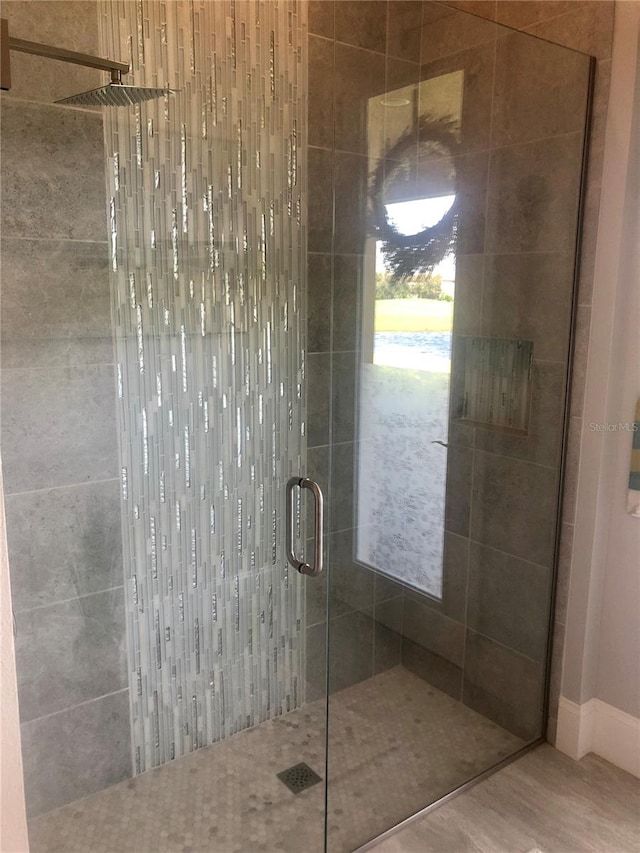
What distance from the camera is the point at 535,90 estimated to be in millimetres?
1998

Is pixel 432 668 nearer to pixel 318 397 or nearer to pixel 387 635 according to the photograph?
pixel 387 635

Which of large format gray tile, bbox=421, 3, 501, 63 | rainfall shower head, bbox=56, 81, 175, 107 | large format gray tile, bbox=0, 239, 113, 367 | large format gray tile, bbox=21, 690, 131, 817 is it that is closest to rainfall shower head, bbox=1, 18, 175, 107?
rainfall shower head, bbox=56, 81, 175, 107

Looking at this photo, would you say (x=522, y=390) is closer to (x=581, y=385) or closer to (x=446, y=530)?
(x=581, y=385)

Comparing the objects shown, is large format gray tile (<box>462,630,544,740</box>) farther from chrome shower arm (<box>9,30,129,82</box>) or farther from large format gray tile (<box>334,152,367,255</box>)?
chrome shower arm (<box>9,30,129,82</box>)

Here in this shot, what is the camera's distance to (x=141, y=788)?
1910mm

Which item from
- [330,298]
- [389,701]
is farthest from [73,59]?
[389,701]

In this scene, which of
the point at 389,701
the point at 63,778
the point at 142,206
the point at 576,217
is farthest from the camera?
the point at 576,217

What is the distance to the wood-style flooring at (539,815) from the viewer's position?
76.5 inches

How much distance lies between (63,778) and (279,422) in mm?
1108

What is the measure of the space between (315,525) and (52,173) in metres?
1.08

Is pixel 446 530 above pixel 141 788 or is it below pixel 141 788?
above

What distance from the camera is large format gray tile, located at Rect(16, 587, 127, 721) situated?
1725mm

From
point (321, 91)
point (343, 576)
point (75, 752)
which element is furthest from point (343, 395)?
point (75, 752)

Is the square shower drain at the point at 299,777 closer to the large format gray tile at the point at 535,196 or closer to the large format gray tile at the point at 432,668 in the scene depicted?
the large format gray tile at the point at 432,668
